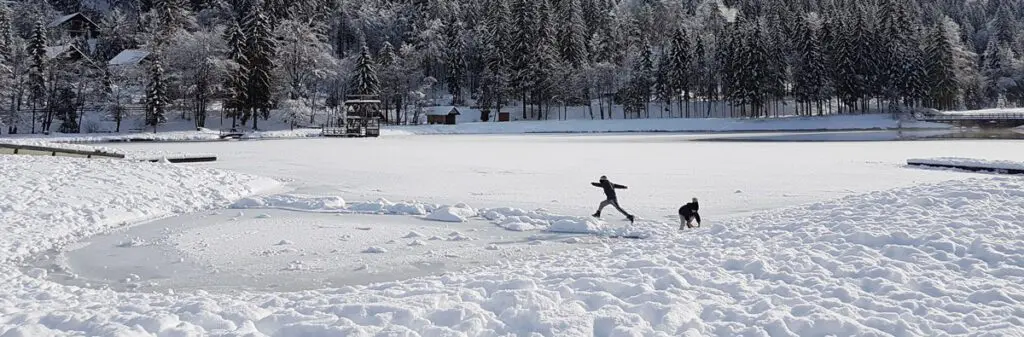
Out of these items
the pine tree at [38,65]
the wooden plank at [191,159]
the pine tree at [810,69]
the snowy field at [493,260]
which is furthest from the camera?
the pine tree at [810,69]

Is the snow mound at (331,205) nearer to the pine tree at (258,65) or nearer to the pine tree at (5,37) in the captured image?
the pine tree at (258,65)

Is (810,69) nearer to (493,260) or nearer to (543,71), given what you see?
(543,71)

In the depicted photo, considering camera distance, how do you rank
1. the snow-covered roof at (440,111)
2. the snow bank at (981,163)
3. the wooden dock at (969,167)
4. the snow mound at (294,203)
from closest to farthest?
the snow mound at (294,203)
the wooden dock at (969,167)
the snow bank at (981,163)
the snow-covered roof at (440,111)

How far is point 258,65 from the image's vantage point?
→ 66938 mm

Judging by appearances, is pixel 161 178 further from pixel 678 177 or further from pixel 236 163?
pixel 678 177

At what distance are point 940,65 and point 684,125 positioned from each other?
33516 millimetres

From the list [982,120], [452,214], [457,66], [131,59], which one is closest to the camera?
[452,214]

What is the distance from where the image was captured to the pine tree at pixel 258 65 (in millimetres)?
65375

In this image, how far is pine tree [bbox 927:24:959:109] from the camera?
74688 mm

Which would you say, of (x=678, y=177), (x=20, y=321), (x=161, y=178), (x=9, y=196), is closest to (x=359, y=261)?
(x=20, y=321)

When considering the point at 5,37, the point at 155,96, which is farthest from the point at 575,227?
the point at 5,37

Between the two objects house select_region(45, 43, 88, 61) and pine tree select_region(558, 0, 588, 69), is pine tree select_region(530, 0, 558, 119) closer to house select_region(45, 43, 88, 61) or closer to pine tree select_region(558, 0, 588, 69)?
pine tree select_region(558, 0, 588, 69)

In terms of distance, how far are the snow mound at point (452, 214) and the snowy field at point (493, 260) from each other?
0.06m

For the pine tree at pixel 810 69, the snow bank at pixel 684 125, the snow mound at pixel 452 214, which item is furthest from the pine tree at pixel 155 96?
the pine tree at pixel 810 69
